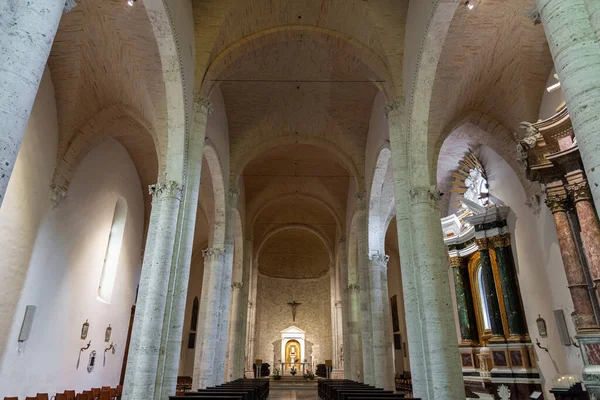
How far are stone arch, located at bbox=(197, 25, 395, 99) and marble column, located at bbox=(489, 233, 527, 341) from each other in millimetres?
5809

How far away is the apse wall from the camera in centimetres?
2566

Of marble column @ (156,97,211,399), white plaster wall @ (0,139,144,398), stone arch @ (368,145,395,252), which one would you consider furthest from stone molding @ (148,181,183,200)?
stone arch @ (368,145,395,252)

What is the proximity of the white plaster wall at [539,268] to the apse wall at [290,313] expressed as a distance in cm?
1659

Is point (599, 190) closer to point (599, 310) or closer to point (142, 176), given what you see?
point (599, 310)

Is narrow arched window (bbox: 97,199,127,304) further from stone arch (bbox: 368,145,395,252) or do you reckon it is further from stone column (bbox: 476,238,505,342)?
stone column (bbox: 476,238,505,342)

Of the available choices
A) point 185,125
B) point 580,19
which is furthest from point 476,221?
point 580,19

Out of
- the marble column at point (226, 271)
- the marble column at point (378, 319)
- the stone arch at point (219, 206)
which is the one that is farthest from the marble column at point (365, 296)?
the stone arch at point (219, 206)

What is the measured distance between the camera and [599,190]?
2453mm

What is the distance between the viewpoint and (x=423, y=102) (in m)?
8.03

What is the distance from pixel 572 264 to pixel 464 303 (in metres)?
5.71

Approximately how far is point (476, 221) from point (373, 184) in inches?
130

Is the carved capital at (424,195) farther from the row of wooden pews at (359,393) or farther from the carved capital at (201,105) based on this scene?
the carved capital at (201,105)

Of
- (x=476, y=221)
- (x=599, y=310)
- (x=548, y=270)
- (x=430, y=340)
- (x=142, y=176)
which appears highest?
(x=142, y=176)

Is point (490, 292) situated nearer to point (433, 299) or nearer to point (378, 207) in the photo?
point (378, 207)
